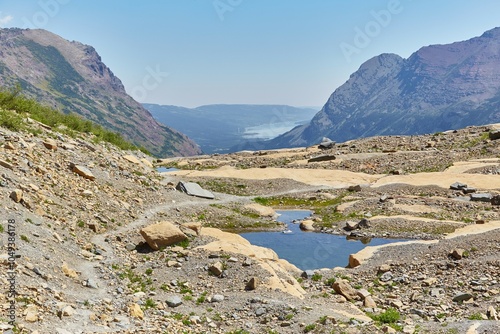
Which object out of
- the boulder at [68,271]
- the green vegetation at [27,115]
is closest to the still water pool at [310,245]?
the boulder at [68,271]

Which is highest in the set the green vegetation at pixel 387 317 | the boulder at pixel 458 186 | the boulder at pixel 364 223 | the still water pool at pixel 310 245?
the boulder at pixel 458 186

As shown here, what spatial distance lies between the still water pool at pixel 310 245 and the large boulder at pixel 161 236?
13458 mm

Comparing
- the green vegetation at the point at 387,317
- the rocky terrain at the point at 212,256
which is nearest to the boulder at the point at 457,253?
the rocky terrain at the point at 212,256

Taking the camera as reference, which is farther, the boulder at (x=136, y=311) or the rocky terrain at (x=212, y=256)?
the rocky terrain at (x=212, y=256)

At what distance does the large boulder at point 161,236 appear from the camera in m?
35.3

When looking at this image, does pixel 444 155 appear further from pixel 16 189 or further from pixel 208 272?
pixel 16 189

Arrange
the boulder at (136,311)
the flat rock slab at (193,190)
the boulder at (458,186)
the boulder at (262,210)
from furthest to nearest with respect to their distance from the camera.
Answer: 1. the flat rock slab at (193,190)
2. the boulder at (458,186)
3. the boulder at (262,210)
4. the boulder at (136,311)

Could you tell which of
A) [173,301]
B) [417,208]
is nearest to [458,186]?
[417,208]

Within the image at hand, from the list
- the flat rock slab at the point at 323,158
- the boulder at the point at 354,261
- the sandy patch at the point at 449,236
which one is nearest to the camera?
the boulder at the point at 354,261

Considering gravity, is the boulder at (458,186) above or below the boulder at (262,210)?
above

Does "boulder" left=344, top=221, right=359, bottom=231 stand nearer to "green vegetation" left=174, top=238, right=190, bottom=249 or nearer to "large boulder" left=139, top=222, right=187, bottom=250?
"green vegetation" left=174, top=238, right=190, bottom=249

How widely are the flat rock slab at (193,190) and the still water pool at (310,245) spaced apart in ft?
44.6

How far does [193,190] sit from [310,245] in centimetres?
2294

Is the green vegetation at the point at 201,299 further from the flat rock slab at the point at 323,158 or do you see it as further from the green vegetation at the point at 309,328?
the flat rock slab at the point at 323,158
